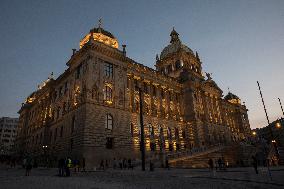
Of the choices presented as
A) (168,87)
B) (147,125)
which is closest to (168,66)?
(168,87)

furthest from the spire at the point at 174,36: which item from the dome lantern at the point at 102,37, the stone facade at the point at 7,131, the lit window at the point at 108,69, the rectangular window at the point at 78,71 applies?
the stone facade at the point at 7,131

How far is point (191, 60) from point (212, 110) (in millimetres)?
17131

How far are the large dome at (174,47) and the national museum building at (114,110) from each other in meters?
2.68

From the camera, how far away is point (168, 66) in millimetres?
67625

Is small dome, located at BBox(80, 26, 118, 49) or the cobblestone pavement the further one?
small dome, located at BBox(80, 26, 118, 49)

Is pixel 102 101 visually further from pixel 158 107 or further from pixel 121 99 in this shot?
pixel 158 107

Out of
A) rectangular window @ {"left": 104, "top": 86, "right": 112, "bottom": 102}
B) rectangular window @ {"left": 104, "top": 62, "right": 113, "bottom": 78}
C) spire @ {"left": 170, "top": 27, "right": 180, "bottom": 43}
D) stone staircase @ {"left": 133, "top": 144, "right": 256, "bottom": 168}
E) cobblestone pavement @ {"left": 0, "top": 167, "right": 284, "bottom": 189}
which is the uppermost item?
spire @ {"left": 170, "top": 27, "right": 180, "bottom": 43}

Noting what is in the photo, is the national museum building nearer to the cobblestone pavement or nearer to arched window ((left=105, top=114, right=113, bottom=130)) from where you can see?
arched window ((left=105, top=114, right=113, bottom=130))

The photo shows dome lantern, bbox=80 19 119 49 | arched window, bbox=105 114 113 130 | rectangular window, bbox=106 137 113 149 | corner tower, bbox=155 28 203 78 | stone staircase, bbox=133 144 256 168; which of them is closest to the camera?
stone staircase, bbox=133 144 256 168

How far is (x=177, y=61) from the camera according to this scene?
65000 millimetres

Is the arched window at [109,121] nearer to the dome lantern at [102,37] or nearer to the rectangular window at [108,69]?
the rectangular window at [108,69]

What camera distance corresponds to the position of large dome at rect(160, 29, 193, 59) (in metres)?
67.6

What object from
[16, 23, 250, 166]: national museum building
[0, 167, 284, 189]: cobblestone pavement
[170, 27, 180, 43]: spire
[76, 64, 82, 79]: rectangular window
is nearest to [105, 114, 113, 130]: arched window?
[16, 23, 250, 166]: national museum building

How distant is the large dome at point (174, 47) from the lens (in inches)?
2662
